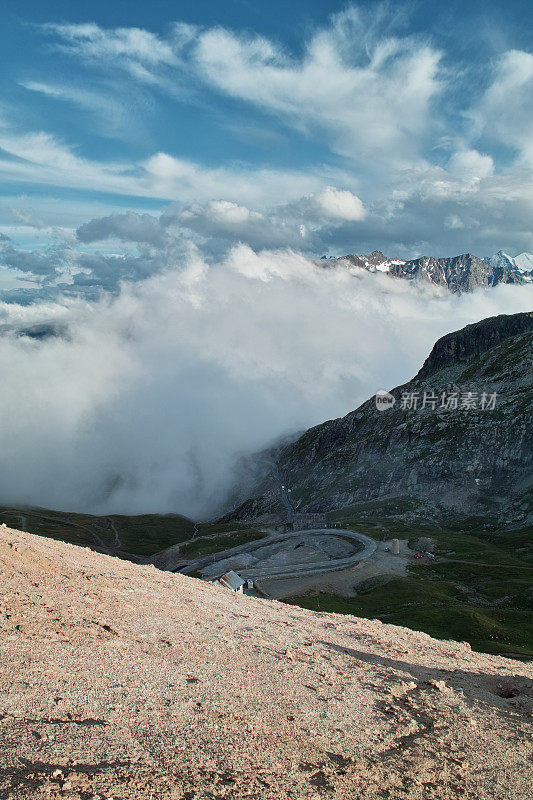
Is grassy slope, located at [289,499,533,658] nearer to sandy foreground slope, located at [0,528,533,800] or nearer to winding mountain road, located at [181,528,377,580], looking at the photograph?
winding mountain road, located at [181,528,377,580]

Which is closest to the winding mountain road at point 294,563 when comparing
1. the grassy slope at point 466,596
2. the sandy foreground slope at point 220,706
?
the grassy slope at point 466,596

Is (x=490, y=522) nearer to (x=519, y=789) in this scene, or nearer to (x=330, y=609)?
(x=330, y=609)


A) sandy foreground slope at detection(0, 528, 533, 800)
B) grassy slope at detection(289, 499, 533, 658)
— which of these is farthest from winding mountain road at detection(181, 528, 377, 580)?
sandy foreground slope at detection(0, 528, 533, 800)

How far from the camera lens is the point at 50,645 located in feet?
69.8

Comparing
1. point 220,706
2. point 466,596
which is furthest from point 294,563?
point 220,706

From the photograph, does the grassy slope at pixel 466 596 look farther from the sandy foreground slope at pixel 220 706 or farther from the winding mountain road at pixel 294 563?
the sandy foreground slope at pixel 220 706

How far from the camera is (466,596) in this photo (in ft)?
282

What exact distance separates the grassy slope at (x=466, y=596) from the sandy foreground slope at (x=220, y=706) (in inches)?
1232

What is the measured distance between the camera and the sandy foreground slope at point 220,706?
14.2m

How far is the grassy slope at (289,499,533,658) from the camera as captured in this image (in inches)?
2378

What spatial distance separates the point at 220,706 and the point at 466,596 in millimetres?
78724

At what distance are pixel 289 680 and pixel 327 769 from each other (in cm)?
758

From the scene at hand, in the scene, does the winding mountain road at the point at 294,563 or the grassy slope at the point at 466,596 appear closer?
the grassy slope at the point at 466,596

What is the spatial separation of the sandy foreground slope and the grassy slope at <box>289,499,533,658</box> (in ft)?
103
